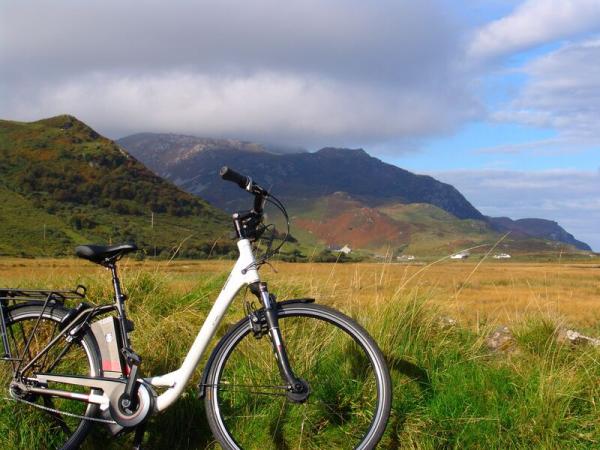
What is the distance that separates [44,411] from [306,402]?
201 centimetres

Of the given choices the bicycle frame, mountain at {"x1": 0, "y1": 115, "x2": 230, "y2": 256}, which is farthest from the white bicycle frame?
mountain at {"x1": 0, "y1": 115, "x2": 230, "y2": 256}

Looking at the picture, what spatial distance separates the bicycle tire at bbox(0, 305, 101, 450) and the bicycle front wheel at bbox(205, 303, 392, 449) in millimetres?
1025

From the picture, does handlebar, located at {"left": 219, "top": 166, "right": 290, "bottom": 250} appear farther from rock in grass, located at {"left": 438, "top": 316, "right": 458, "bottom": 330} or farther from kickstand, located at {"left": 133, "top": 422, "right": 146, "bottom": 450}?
rock in grass, located at {"left": 438, "top": 316, "right": 458, "bottom": 330}

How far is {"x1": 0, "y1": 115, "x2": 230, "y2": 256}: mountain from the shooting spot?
118875 mm

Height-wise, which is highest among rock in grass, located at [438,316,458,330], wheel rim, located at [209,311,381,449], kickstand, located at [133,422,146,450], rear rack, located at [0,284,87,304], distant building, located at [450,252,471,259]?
distant building, located at [450,252,471,259]

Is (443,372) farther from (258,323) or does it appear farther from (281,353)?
(258,323)

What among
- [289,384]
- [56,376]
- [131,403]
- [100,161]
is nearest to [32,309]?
[56,376]

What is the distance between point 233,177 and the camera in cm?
427

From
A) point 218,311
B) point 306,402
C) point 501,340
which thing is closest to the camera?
point 218,311

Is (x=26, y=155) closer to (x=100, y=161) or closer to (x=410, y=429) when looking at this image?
(x=100, y=161)

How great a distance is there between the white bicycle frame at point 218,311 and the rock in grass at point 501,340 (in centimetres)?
307

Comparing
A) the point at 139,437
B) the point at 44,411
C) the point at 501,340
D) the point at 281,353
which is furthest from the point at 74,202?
the point at 281,353

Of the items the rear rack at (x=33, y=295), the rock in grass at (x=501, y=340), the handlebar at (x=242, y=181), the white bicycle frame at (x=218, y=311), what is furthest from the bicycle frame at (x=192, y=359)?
the rock in grass at (x=501, y=340)

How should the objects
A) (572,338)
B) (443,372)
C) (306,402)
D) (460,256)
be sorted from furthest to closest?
(460,256) < (572,338) < (443,372) < (306,402)
